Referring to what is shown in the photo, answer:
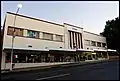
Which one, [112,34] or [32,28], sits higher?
[112,34]

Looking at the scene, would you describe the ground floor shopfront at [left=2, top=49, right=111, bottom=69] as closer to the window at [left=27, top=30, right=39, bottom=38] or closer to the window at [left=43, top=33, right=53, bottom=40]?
the window at [left=43, top=33, right=53, bottom=40]

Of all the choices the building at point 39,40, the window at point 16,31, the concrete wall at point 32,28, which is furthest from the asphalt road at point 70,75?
the window at point 16,31

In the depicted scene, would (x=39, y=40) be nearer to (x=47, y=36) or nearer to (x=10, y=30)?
(x=47, y=36)

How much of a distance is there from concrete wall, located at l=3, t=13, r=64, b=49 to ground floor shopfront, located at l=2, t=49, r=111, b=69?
1358 millimetres

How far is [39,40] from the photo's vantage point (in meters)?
33.1

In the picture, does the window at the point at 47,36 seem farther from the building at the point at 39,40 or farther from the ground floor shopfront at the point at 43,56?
the ground floor shopfront at the point at 43,56

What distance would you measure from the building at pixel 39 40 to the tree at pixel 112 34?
75.3 ft

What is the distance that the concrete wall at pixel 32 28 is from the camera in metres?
28.1

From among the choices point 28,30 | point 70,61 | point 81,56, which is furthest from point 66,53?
point 28,30

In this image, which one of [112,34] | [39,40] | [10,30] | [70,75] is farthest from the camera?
[112,34]

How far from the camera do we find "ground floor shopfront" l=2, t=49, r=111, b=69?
2673cm

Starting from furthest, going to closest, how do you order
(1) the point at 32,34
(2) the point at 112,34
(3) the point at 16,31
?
(2) the point at 112,34
(1) the point at 32,34
(3) the point at 16,31

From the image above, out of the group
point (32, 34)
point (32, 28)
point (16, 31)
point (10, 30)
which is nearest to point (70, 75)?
point (10, 30)

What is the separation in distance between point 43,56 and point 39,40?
3.20m
